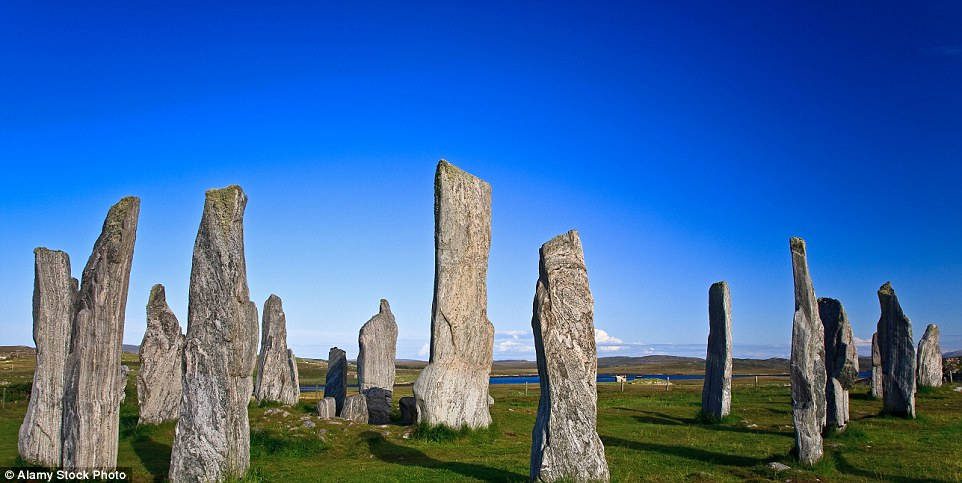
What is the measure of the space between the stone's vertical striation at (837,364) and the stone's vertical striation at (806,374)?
345 centimetres

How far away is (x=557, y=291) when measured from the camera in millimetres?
11281

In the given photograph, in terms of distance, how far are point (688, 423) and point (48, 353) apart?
16.8m

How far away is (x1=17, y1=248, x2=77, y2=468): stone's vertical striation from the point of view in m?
13.5

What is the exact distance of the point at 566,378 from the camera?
11.0m

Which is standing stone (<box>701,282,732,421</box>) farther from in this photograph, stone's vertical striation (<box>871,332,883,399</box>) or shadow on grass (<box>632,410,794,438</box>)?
stone's vertical striation (<box>871,332,883,399</box>)

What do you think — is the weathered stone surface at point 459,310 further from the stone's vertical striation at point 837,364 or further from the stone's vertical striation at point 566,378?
the stone's vertical striation at point 837,364

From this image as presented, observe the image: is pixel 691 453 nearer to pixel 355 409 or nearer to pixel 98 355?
pixel 355 409

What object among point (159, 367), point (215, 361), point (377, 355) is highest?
point (215, 361)

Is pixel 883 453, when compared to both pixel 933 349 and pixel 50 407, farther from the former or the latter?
pixel 933 349

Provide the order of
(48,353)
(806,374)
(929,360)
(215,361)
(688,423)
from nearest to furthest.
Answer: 1. (215,361)
2. (806,374)
3. (48,353)
4. (688,423)
5. (929,360)

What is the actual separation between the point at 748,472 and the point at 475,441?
6.81m

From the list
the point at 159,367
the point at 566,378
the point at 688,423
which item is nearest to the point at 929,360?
the point at 688,423

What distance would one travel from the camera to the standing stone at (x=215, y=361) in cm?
1107

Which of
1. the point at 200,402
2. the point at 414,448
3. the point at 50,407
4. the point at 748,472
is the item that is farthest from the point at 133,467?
the point at 748,472
